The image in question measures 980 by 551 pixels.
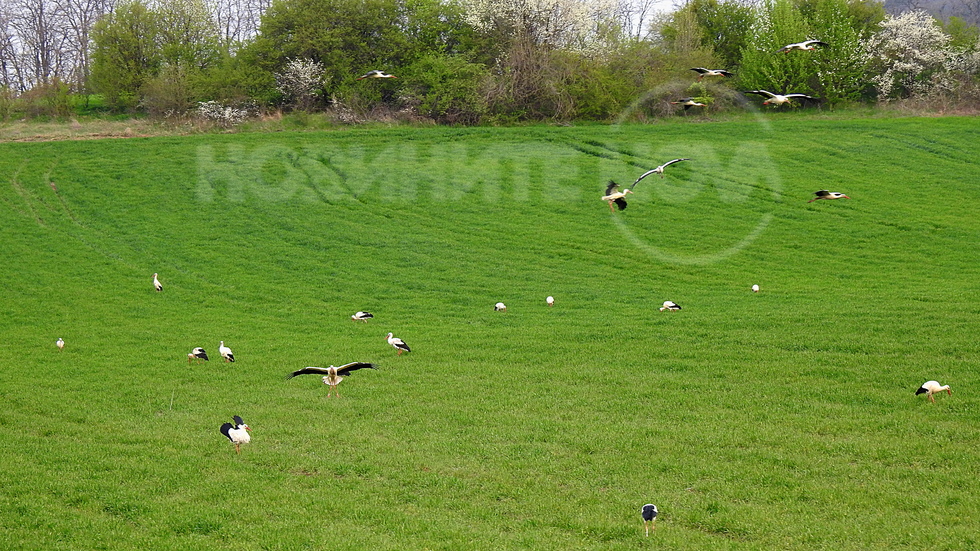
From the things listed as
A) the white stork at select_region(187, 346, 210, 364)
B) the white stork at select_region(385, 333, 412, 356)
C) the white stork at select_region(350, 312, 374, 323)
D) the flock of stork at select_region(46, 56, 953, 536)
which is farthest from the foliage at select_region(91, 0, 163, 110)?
the white stork at select_region(385, 333, 412, 356)

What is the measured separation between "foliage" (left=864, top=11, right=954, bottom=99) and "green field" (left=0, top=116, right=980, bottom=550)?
35.2 feet

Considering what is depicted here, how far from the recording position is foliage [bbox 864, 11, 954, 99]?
216ft

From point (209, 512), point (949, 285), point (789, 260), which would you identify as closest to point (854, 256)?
point (789, 260)

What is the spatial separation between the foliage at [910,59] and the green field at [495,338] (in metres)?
10.7

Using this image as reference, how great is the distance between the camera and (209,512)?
1154 centimetres

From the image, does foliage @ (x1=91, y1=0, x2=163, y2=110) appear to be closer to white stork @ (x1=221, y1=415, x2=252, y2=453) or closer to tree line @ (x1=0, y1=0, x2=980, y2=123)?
tree line @ (x1=0, y1=0, x2=980, y2=123)

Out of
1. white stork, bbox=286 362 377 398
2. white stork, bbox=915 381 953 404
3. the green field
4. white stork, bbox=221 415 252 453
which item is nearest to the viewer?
the green field

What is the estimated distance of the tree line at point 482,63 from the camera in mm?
61125

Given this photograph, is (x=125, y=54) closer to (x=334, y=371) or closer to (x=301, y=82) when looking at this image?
(x=301, y=82)

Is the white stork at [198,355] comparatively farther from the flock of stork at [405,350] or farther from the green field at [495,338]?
the green field at [495,338]

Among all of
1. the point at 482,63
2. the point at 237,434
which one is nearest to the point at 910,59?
the point at 482,63

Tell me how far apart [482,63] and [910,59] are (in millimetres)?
37404

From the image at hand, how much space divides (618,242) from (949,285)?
14.6 m

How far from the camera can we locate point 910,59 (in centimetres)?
6675
